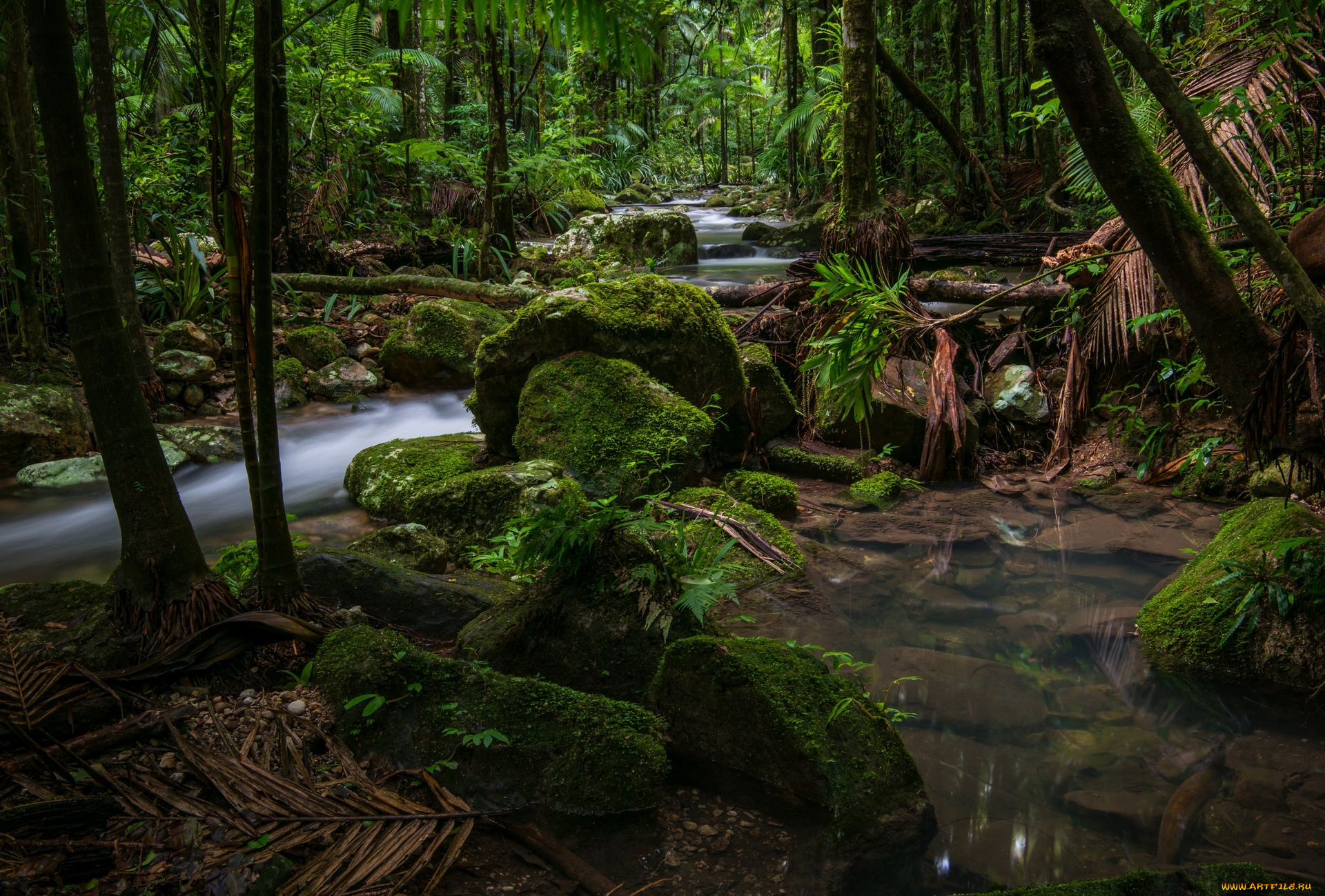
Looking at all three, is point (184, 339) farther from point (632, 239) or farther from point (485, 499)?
point (632, 239)

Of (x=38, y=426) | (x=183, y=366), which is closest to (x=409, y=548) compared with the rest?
(x=38, y=426)

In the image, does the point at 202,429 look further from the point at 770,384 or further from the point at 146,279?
the point at 770,384

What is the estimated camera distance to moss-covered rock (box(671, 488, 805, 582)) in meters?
4.34

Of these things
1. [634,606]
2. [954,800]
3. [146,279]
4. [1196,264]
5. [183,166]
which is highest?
Answer: [183,166]

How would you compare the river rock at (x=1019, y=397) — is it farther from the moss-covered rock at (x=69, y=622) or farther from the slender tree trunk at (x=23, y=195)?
the slender tree trunk at (x=23, y=195)

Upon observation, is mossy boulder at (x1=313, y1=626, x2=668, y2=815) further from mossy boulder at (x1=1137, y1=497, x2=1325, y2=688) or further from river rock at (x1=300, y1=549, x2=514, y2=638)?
mossy boulder at (x1=1137, y1=497, x2=1325, y2=688)

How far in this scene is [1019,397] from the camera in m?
6.39


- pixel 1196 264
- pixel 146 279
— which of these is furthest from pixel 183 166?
pixel 1196 264

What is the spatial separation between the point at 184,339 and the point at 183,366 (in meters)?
0.41

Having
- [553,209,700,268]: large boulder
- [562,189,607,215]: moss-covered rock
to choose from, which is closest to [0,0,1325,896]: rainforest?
[553,209,700,268]: large boulder

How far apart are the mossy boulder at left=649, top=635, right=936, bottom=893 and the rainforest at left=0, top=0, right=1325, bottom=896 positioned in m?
0.01

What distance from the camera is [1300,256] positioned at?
246 centimetres

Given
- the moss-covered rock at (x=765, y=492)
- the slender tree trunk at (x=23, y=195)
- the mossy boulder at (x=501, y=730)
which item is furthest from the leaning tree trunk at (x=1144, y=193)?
the slender tree trunk at (x=23, y=195)

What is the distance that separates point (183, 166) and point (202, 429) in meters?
4.45
